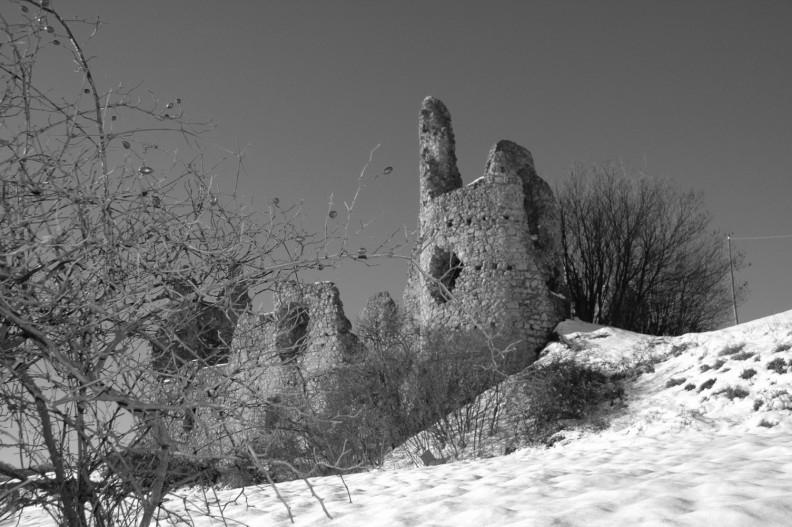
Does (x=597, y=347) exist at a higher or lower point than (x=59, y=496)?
higher

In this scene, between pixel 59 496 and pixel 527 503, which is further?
pixel 527 503

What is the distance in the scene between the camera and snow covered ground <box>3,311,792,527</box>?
416 cm

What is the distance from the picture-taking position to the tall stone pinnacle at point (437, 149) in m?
14.8

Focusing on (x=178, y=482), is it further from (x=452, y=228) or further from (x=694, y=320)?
(x=694, y=320)

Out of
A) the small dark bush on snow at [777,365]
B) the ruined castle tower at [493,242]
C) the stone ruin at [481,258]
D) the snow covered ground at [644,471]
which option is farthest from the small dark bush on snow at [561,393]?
the small dark bush on snow at [777,365]

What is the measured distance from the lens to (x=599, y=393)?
10570 mm

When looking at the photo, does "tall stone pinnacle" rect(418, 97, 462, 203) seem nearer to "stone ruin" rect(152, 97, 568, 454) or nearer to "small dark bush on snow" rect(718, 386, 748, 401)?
"stone ruin" rect(152, 97, 568, 454)

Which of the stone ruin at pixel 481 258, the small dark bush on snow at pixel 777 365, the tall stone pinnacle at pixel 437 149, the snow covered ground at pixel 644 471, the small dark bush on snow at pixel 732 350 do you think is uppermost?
the tall stone pinnacle at pixel 437 149

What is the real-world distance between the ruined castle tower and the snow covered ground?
1.28 metres

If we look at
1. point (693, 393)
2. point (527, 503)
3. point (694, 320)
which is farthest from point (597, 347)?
point (527, 503)

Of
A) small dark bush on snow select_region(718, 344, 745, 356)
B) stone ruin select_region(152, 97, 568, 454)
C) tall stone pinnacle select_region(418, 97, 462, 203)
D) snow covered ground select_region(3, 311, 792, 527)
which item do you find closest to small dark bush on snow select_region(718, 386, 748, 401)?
snow covered ground select_region(3, 311, 792, 527)

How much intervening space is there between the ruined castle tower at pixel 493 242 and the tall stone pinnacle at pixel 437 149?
0.06 feet

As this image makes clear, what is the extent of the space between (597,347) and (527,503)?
7.91 m

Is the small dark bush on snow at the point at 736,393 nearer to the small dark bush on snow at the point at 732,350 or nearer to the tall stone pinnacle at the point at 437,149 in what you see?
the small dark bush on snow at the point at 732,350
